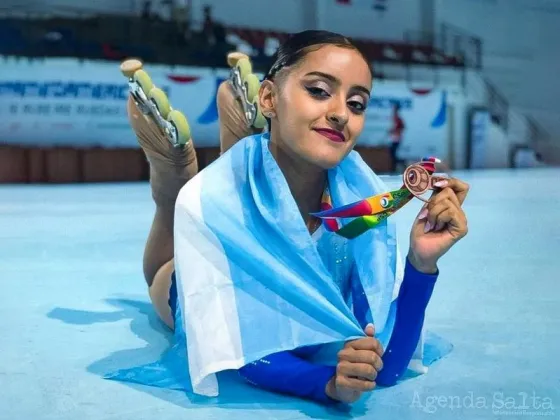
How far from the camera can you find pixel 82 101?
8.48m

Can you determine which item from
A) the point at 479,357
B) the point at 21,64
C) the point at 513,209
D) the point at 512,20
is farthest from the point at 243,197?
the point at 512,20

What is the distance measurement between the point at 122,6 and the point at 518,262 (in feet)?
28.9

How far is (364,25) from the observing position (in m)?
12.4

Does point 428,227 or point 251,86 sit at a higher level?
point 251,86

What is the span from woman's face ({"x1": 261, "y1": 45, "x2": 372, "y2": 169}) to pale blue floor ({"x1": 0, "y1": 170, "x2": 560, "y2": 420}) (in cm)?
43

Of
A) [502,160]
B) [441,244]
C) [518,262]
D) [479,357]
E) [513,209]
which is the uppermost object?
[441,244]

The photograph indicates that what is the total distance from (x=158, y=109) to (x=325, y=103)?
0.67 meters

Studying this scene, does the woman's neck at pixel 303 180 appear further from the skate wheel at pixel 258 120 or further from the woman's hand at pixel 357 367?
the skate wheel at pixel 258 120

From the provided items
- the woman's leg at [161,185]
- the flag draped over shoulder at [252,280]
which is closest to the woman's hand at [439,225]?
the flag draped over shoulder at [252,280]

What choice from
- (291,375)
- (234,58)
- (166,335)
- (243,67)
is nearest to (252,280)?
(291,375)

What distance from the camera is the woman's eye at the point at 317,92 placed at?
1.19m

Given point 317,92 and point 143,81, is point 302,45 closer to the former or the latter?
point 317,92

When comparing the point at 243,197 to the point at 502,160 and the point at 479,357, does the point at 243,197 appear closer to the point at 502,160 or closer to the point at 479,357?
the point at 479,357

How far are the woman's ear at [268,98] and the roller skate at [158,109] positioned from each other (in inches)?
17.7
